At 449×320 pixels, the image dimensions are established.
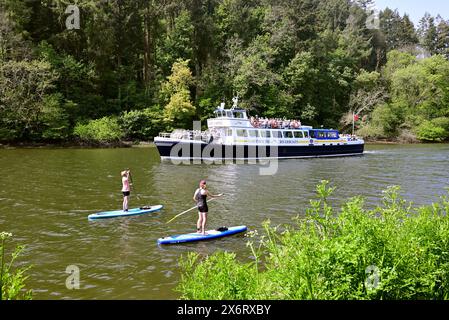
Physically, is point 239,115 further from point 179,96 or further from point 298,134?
point 179,96

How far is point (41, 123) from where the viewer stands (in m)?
49.4

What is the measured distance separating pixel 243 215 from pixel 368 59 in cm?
8445

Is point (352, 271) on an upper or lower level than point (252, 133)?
lower

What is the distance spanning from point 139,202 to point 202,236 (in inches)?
292

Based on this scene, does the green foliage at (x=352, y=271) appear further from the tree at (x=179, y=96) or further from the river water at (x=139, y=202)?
the tree at (x=179, y=96)

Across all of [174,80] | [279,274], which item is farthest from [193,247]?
[174,80]

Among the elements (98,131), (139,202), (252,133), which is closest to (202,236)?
(139,202)

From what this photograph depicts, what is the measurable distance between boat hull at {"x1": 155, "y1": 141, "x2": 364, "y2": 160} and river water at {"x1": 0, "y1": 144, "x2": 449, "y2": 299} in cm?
168

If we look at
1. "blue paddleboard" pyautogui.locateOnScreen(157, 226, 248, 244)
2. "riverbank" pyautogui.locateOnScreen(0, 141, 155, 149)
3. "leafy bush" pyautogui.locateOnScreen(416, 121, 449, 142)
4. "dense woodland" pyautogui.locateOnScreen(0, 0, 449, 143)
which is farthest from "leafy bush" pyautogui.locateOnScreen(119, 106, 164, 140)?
"leafy bush" pyautogui.locateOnScreen(416, 121, 449, 142)

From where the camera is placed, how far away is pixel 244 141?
39531mm

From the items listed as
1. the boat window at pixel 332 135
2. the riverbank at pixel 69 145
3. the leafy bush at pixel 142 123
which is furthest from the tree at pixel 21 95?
the boat window at pixel 332 135

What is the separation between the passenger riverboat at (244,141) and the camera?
122ft

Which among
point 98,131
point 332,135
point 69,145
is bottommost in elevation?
point 69,145

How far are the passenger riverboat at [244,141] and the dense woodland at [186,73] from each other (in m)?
18.0
